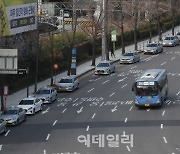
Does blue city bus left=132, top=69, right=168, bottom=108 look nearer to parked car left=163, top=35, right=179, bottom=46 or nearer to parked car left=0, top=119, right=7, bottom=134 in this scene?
parked car left=0, top=119, right=7, bottom=134

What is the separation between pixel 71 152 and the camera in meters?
38.8

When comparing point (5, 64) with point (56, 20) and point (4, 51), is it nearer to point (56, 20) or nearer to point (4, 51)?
point (4, 51)

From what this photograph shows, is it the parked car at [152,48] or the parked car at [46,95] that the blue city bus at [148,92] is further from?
the parked car at [152,48]

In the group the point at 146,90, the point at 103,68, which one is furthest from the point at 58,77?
the point at 146,90

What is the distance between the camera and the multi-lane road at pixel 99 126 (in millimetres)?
40219

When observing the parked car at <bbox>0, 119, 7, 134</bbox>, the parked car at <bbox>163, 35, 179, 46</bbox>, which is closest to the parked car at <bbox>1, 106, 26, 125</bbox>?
the parked car at <bbox>0, 119, 7, 134</bbox>

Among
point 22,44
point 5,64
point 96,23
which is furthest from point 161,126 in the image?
point 96,23

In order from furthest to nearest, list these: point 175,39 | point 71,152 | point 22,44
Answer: point 175,39
point 22,44
point 71,152

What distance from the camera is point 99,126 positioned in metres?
47.4

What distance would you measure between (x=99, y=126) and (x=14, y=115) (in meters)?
6.61

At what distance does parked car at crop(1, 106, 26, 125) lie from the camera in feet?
159

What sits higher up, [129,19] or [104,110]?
[129,19]

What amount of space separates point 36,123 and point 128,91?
16345 mm

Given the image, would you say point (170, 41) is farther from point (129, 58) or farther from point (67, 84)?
point (67, 84)
